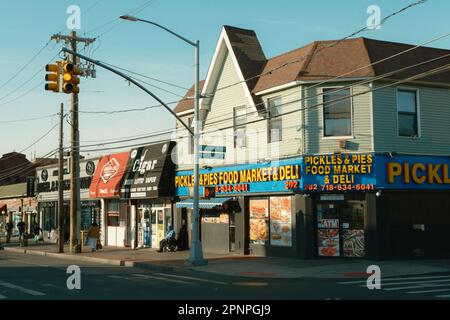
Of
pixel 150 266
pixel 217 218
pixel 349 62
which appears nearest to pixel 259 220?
pixel 217 218

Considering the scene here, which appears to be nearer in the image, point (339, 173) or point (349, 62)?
point (339, 173)

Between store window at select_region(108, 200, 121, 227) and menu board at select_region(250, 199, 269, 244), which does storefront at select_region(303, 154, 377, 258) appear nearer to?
menu board at select_region(250, 199, 269, 244)

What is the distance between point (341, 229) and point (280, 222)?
2.80 metres

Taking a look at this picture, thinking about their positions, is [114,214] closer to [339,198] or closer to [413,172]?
[339,198]

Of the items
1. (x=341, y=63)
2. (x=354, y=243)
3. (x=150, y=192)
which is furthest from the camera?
(x=150, y=192)

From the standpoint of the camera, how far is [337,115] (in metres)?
23.3

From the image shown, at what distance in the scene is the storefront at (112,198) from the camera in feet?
114

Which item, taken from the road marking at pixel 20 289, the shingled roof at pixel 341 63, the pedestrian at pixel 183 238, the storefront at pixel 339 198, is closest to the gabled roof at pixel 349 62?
the shingled roof at pixel 341 63

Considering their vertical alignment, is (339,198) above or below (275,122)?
below

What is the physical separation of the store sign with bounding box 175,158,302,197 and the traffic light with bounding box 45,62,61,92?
1029 centimetres

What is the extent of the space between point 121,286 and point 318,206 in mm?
10237

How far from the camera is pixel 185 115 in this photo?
31.5 meters
